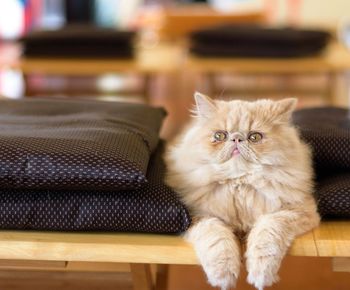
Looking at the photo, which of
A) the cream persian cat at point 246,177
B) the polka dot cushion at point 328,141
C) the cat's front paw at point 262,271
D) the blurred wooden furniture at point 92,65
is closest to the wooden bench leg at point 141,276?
the cream persian cat at point 246,177

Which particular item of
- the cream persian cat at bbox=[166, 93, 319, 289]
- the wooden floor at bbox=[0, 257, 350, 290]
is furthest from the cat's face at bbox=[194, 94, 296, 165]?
the wooden floor at bbox=[0, 257, 350, 290]

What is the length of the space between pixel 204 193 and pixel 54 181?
33 centimetres

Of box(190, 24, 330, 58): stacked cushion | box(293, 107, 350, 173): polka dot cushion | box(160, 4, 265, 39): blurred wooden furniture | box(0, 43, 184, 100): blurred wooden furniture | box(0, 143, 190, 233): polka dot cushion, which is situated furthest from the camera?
box(160, 4, 265, 39): blurred wooden furniture

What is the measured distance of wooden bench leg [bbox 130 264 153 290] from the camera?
1.30m

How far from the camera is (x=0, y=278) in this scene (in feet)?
4.87

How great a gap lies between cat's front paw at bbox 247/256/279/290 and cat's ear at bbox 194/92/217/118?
1.19 ft

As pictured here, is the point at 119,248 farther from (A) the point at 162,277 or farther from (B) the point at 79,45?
(B) the point at 79,45

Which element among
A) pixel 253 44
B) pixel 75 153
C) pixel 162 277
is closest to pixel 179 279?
pixel 162 277

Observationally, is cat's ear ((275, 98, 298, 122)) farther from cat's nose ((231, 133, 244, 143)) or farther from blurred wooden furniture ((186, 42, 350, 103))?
blurred wooden furniture ((186, 42, 350, 103))

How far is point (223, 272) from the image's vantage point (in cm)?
114

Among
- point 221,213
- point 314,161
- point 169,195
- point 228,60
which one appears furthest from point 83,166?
point 228,60

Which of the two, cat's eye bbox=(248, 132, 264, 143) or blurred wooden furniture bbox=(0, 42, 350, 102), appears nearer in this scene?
cat's eye bbox=(248, 132, 264, 143)

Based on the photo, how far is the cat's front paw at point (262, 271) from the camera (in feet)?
3.74

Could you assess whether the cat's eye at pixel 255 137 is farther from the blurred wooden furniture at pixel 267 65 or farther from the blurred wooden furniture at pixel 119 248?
the blurred wooden furniture at pixel 267 65
